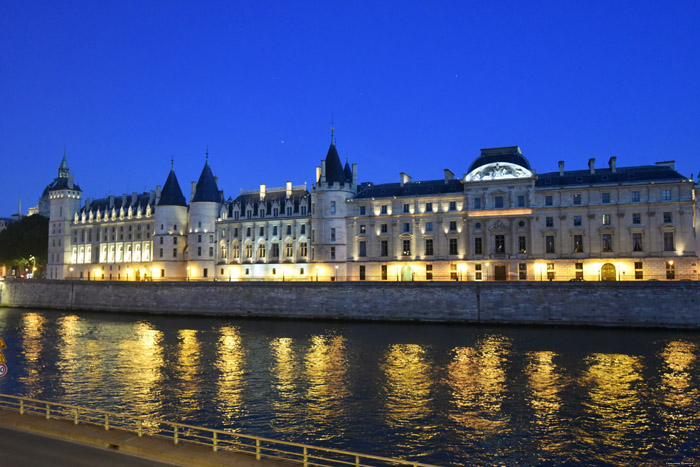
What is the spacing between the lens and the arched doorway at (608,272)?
64688 mm

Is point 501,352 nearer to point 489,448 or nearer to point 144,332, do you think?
point 489,448

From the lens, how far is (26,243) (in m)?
113

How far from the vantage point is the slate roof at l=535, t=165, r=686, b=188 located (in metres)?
63.8

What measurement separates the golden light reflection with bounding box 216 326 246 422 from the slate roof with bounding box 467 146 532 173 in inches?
1508

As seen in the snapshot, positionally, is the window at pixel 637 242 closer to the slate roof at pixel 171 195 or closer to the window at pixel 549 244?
the window at pixel 549 244

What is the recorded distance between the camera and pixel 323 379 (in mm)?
30812

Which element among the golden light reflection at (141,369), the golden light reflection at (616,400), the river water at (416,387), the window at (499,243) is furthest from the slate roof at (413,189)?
the golden light reflection at (616,400)

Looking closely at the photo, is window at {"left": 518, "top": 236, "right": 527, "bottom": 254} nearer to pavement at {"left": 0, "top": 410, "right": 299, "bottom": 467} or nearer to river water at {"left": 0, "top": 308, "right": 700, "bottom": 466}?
river water at {"left": 0, "top": 308, "right": 700, "bottom": 466}

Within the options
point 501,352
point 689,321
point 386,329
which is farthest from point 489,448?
point 689,321

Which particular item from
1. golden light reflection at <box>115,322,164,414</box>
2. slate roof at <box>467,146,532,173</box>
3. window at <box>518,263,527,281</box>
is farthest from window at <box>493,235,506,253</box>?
golden light reflection at <box>115,322,164,414</box>

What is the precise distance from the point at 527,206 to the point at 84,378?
5300cm

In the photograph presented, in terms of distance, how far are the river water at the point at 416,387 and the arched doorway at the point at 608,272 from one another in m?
17.3

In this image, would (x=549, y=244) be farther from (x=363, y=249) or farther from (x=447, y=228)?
(x=363, y=249)

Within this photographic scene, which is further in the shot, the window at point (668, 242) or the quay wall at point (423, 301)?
the window at point (668, 242)
